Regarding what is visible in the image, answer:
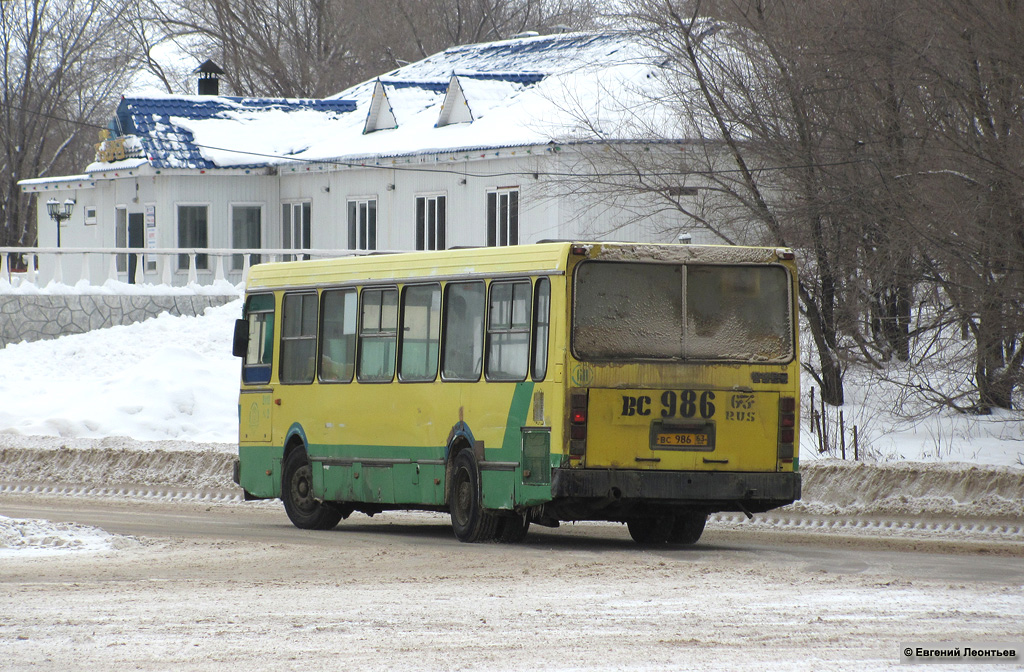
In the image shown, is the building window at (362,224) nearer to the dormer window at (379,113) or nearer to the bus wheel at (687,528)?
the dormer window at (379,113)

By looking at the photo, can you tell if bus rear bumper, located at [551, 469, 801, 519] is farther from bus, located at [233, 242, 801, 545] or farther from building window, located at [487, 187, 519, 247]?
building window, located at [487, 187, 519, 247]

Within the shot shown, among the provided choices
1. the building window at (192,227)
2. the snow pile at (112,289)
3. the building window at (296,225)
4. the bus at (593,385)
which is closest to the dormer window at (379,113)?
the building window at (296,225)

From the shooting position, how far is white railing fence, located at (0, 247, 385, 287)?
3641 centimetres

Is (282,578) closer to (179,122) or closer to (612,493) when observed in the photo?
(612,493)

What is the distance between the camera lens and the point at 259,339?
1814cm

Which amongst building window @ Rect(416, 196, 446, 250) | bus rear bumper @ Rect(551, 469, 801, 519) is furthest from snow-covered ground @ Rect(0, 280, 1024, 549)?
building window @ Rect(416, 196, 446, 250)

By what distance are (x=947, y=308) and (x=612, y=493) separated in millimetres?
9221

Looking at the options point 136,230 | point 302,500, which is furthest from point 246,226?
point 302,500

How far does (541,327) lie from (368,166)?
2659cm

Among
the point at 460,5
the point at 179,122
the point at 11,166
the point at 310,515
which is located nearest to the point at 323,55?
the point at 460,5

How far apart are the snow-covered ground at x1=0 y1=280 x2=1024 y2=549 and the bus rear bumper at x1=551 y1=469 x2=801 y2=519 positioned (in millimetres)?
3821

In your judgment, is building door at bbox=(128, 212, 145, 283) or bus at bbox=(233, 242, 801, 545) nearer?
bus at bbox=(233, 242, 801, 545)

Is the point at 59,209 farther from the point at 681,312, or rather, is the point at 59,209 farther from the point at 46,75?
the point at 681,312

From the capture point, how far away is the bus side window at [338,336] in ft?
54.9
